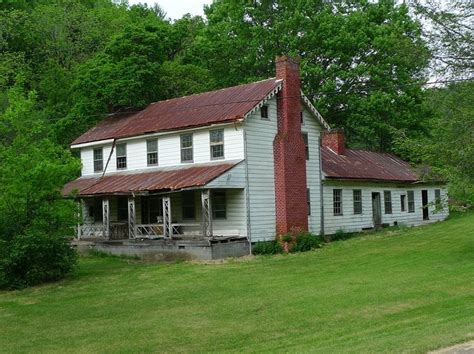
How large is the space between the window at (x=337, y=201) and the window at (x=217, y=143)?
7166mm

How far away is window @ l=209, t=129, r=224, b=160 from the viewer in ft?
80.9

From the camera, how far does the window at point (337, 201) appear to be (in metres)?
29.1

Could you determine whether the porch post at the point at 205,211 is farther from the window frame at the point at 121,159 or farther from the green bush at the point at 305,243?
the window frame at the point at 121,159

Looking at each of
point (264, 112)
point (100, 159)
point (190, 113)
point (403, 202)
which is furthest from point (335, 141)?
point (100, 159)

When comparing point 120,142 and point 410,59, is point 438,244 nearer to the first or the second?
point 410,59

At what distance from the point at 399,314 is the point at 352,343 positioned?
10.3 ft

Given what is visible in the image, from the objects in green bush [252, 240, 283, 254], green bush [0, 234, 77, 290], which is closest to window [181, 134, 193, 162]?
green bush [252, 240, 283, 254]

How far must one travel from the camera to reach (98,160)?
3039cm

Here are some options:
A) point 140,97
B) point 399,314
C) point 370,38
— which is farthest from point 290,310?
point 370,38

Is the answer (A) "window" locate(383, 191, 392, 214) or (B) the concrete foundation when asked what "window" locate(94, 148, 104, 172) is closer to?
(B) the concrete foundation

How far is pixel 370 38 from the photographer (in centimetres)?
4009

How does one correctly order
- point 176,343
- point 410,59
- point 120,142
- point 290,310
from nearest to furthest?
point 176,343 → point 290,310 → point 410,59 → point 120,142

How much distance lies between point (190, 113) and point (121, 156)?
445cm

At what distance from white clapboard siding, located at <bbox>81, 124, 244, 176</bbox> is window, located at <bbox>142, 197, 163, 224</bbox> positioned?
161cm
